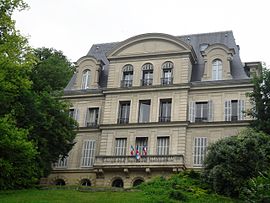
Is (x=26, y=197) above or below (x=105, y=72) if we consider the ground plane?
below

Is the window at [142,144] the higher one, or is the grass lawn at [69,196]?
the window at [142,144]

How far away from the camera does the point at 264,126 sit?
36094mm

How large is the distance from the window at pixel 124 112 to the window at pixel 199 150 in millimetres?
6586

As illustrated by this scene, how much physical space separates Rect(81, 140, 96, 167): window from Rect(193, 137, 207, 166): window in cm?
910

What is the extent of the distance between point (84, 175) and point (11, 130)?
19241 mm

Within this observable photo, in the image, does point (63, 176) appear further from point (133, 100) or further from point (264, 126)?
point (264, 126)

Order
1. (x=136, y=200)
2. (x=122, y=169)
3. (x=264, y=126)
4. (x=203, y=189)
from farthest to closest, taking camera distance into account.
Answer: (x=122, y=169) → (x=264, y=126) → (x=203, y=189) → (x=136, y=200)

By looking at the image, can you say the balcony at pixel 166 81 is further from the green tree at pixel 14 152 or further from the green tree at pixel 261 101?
the green tree at pixel 14 152

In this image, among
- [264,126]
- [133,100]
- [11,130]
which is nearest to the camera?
[11,130]

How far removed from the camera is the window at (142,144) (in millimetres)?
41406

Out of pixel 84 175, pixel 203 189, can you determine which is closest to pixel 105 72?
pixel 84 175

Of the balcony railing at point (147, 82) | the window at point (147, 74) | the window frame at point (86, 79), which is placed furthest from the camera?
the window frame at point (86, 79)

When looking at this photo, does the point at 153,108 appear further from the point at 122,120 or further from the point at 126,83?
the point at 126,83

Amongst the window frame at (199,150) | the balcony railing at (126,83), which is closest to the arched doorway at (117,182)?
the window frame at (199,150)
